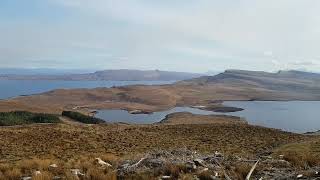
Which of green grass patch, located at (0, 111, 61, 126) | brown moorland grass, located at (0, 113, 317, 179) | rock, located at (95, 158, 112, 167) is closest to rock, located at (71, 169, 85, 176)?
brown moorland grass, located at (0, 113, 317, 179)

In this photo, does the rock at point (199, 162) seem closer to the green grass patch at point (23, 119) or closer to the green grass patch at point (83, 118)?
the green grass patch at point (23, 119)

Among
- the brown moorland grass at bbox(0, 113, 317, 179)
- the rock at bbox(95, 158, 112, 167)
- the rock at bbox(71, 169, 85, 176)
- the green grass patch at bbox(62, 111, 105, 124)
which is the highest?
the rock at bbox(71, 169, 85, 176)

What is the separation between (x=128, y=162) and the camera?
13.5 m

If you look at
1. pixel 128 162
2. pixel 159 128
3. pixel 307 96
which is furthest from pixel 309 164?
pixel 307 96

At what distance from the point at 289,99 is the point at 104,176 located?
561 ft

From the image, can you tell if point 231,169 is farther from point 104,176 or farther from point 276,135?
point 276,135

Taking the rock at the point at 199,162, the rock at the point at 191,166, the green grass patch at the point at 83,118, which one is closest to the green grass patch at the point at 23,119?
the green grass patch at the point at 83,118

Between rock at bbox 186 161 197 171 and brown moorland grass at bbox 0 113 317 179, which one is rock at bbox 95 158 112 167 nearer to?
brown moorland grass at bbox 0 113 317 179

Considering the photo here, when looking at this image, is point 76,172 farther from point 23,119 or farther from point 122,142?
point 23,119

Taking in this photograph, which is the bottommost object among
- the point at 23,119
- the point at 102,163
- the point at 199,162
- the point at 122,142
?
the point at 23,119

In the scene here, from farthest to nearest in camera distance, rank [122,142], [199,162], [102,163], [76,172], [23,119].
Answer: [23,119] → [122,142] → [102,163] → [199,162] → [76,172]

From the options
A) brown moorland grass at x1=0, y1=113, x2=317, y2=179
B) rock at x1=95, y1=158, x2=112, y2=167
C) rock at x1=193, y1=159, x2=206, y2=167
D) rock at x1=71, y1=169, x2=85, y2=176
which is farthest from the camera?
brown moorland grass at x1=0, y1=113, x2=317, y2=179

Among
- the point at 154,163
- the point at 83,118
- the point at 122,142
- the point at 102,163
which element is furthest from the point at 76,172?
the point at 83,118

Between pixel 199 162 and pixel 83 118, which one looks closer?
pixel 199 162
